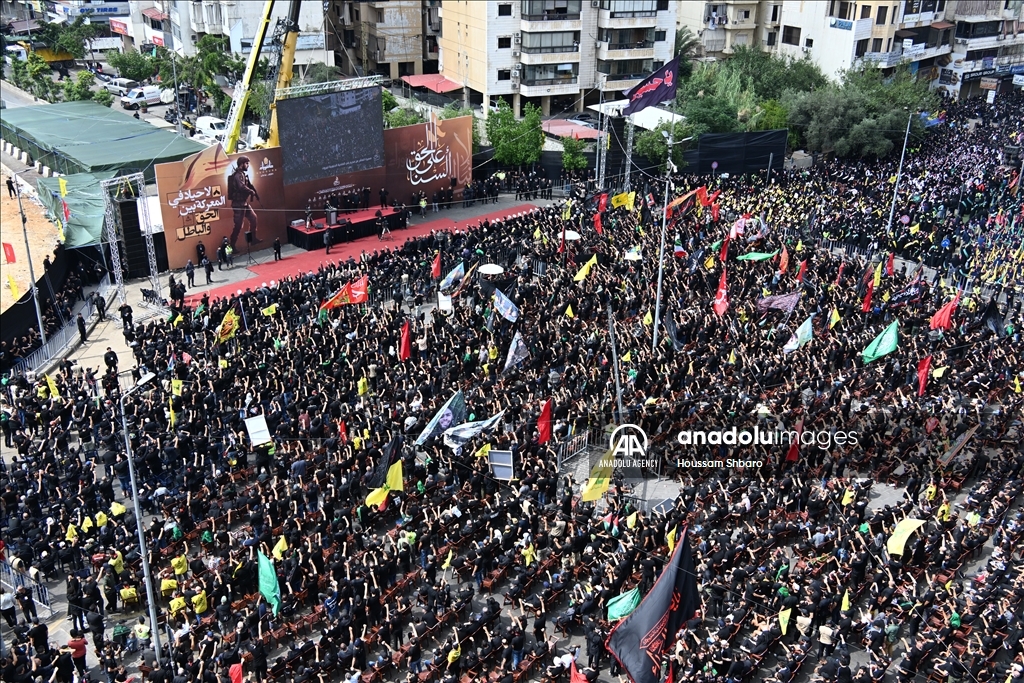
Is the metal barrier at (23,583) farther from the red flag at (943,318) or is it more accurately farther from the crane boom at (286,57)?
the crane boom at (286,57)

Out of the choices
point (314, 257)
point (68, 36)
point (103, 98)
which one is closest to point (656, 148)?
point (314, 257)

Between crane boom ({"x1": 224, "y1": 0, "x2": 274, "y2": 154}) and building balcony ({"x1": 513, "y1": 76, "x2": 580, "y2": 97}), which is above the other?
crane boom ({"x1": 224, "y1": 0, "x2": 274, "y2": 154})

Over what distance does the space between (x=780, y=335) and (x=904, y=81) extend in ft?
121

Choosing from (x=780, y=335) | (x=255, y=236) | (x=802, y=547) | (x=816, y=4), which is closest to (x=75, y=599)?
(x=802, y=547)

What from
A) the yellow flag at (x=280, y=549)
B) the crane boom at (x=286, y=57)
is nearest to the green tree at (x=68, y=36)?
the crane boom at (x=286, y=57)

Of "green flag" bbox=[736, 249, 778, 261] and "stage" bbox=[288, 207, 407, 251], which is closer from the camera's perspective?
"green flag" bbox=[736, 249, 778, 261]

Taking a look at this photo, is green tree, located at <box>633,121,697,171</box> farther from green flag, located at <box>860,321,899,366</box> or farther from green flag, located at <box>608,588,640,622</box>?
Answer: green flag, located at <box>608,588,640,622</box>

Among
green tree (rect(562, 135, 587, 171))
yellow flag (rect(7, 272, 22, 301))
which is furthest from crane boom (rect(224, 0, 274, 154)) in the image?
green tree (rect(562, 135, 587, 171))

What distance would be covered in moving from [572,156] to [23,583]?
36317mm

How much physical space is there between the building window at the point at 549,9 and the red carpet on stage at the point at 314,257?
59.4ft

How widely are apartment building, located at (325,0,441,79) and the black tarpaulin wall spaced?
25.5 meters

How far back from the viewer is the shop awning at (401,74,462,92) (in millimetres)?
66750

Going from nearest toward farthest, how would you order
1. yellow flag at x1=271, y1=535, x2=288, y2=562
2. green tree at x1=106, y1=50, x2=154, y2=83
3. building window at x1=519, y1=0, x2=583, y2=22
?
1. yellow flag at x1=271, y1=535, x2=288, y2=562
2. building window at x1=519, y1=0, x2=583, y2=22
3. green tree at x1=106, y1=50, x2=154, y2=83

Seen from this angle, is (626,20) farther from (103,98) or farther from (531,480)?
(531,480)
